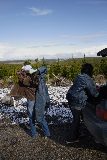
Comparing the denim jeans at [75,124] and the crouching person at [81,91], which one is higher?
the crouching person at [81,91]

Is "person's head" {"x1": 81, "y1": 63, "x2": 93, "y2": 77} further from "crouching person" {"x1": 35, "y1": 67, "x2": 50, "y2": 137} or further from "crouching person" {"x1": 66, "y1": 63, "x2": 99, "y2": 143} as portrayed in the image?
"crouching person" {"x1": 35, "y1": 67, "x2": 50, "y2": 137}

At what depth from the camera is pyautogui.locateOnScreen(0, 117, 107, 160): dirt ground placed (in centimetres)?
782

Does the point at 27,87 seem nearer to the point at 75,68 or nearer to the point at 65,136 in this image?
the point at 65,136

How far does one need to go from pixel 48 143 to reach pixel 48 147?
368 mm

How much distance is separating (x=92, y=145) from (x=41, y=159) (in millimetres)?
1373

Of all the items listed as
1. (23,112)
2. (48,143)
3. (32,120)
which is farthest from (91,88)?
(23,112)

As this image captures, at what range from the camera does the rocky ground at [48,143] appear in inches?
310

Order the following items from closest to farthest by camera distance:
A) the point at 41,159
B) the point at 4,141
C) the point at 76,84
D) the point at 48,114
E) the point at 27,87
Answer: the point at 41,159 < the point at 76,84 < the point at 4,141 < the point at 27,87 < the point at 48,114

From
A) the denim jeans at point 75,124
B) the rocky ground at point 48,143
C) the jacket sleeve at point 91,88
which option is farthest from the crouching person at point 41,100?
the jacket sleeve at point 91,88

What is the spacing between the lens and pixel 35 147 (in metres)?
8.67

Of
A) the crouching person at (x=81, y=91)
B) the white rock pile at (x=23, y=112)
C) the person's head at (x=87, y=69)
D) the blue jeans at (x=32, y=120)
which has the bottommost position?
the white rock pile at (x=23, y=112)

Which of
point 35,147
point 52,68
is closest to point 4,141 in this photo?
point 35,147

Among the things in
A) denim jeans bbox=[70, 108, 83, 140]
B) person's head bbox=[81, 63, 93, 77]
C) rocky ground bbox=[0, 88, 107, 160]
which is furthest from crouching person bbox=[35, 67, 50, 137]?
person's head bbox=[81, 63, 93, 77]

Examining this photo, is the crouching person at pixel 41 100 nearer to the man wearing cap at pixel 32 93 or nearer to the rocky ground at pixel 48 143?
the man wearing cap at pixel 32 93
